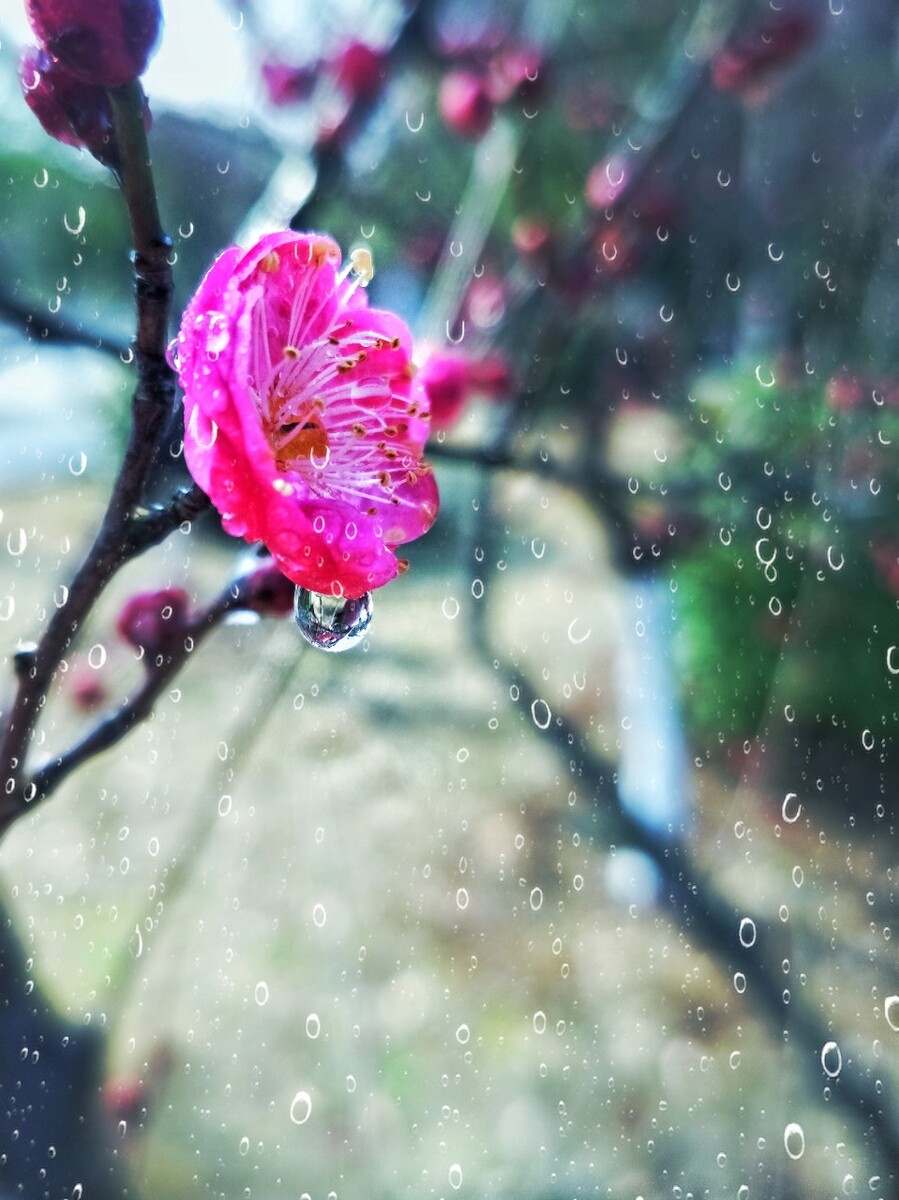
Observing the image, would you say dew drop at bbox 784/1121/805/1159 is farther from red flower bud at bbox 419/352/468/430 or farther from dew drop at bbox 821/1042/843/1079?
red flower bud at bbox 419/352/468/430

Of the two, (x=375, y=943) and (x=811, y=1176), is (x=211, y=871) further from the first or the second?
(x=811, y=1176)

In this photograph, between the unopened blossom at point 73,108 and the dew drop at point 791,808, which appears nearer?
the unopened blossom at point 73,108

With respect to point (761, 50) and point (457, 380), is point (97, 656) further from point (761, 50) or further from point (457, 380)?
point (761, 50)

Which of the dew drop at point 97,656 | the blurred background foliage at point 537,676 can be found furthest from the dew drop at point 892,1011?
the dew drop at point 97,656

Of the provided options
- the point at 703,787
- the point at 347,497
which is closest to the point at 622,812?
the point at 703,787

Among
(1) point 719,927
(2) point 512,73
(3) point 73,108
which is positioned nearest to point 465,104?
(2) point 512,73

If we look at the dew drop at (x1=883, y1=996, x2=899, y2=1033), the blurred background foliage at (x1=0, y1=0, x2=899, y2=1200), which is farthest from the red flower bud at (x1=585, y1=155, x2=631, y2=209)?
the dew drop at (x1=883, y1=996, x2=899, y2=1033)

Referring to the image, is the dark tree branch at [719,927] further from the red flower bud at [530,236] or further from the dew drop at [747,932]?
the red flower bud at [530,236]

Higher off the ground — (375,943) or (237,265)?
(237,265)
